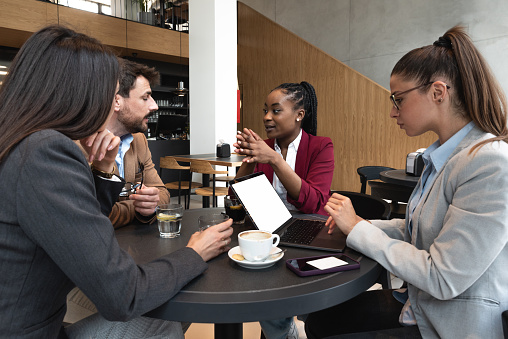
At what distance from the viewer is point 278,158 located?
170 centimetres

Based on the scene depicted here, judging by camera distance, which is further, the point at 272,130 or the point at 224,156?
the point at 224,156

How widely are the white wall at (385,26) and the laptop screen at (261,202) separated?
19.4 feet

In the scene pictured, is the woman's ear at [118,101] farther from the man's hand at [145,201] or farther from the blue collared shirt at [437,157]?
the blue collared shirt at [437,157]

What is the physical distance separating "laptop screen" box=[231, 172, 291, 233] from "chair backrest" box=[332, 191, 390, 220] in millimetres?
445

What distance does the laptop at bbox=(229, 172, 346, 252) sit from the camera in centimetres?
119

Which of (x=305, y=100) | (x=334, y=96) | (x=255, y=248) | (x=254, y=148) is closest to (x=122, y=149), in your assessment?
(x=254, y=148)

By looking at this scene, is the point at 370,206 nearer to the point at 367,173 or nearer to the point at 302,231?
the point at 302,231

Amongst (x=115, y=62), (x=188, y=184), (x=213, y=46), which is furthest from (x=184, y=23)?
(x=115, y=62)

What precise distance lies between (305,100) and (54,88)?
162 centimetres

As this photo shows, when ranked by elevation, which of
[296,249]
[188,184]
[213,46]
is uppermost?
[213,46]

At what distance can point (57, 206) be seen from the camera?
697mm

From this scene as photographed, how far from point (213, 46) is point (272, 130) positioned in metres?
4.12

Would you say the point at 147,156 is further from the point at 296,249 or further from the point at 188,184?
the point at 188,184

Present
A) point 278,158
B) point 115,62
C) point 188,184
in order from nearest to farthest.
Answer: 1. point 115,62
2. point 278,158
3. point 188,184
